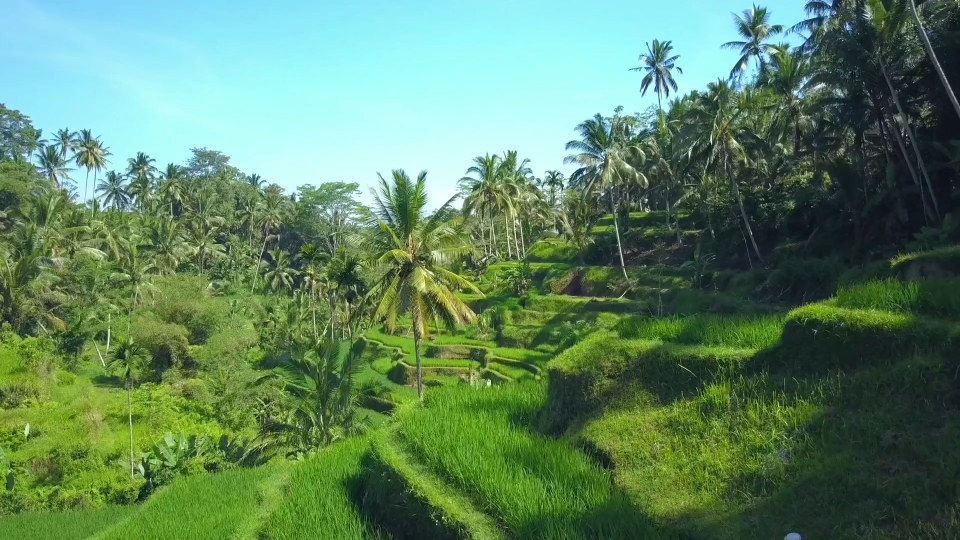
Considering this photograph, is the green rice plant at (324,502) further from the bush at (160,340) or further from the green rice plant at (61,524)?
the bush at (160,340)

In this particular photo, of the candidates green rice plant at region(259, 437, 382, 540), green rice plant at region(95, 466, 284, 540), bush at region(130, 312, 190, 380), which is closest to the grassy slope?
green rice plant at region(259, 437, 382, 540)

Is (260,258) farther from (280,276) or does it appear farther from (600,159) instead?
(600,159)

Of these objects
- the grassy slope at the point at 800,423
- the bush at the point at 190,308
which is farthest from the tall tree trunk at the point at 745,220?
the bush at the point at 190,308

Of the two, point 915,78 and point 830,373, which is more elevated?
point 915,78

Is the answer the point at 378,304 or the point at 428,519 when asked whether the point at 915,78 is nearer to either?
the point at 378,304

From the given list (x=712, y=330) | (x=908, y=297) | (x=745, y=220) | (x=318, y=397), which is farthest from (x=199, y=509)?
(x=745, y=220)

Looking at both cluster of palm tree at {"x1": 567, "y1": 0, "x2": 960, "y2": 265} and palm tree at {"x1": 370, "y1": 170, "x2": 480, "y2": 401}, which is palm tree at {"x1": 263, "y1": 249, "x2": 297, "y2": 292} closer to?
cluster of palm tree at {"x1": 567, "y1": 0, "x2": 960, "y2": 265}

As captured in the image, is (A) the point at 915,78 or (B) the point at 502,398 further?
(A) the point at 915,78

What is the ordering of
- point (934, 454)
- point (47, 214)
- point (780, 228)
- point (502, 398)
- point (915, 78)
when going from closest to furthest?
point (934, 454) → point (502, 398) → point (915, 78) → point (780, 228) → point (47, 214)

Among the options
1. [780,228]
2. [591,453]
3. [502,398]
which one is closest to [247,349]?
[780,228]
